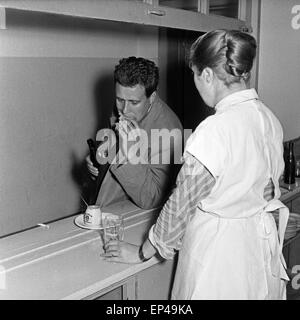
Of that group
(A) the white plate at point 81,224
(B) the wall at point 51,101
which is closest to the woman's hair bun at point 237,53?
(A) the white plate at point 81,224

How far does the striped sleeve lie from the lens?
1.00 meters

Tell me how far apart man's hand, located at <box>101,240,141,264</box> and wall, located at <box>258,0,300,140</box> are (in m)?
1.60

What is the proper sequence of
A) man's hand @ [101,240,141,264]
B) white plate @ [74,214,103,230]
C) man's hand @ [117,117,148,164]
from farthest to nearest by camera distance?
1. man's hand @ [117,117,148,164]
2. white plate @ [74,214,103,230]
3. man's hand @ [101,240,141,264]

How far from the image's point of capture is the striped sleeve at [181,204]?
3.29ft

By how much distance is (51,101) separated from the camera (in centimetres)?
273

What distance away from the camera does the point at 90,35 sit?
2918 mm

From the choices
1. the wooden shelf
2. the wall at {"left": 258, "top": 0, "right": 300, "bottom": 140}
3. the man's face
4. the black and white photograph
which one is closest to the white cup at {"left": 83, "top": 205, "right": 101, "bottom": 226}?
the black and white photograph

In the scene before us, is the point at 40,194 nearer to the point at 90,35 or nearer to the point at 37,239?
the point at 90,35

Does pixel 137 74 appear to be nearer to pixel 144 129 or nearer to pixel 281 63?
pixel 144 129

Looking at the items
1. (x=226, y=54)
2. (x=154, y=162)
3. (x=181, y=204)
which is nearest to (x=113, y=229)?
(x=181, y=204)

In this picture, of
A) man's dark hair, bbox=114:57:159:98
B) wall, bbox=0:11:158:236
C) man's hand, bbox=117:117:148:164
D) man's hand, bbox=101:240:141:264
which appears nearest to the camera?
man's hand, bbox=101:240:141:264

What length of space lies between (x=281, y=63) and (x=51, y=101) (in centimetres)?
139

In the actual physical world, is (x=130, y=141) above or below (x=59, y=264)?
above

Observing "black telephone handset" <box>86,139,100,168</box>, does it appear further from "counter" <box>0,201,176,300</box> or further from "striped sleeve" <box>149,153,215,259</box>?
"striped sleeve" <box>149,153,215,259</box>
